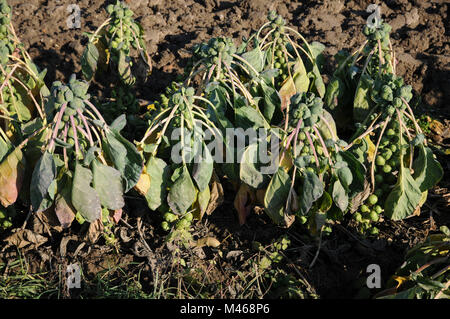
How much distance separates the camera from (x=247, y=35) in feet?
13.5

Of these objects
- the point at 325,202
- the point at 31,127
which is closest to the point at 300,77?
the point at 325,202

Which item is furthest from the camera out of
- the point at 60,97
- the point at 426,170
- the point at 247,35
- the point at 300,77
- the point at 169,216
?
the point at 247,35

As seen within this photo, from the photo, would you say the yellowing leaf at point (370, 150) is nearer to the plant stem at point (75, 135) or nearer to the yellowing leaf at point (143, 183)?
the yellowing leaf at point (143, 183)

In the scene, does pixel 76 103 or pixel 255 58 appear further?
pixel 255 58

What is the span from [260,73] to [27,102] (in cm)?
135

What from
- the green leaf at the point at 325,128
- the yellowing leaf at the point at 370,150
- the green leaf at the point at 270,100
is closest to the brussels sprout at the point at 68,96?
the green leaf at the point at 270,100

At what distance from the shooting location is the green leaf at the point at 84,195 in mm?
2342

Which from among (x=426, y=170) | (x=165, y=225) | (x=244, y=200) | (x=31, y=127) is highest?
(x=31, y=127)

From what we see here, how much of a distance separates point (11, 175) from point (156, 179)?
67 centimetres

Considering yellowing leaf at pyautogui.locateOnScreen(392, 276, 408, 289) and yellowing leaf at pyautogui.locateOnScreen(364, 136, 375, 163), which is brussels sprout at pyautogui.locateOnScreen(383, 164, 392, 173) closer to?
yellowing leaf at pyautogui.locateOnScreen(364, 136, 375, 163)

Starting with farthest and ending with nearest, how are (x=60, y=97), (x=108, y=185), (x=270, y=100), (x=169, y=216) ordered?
(x=270, y=100)
(x=169, y=216)
(x=108, y=185)
(x=60, y=97)

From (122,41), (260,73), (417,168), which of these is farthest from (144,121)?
(417,168)

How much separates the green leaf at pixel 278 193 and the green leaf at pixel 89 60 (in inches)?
55.0

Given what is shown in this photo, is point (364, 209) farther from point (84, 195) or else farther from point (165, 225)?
point (84, 195)
